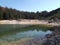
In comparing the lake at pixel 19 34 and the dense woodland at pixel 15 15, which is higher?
the lake at pixel 19 34

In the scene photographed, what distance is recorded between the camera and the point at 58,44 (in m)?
19.6

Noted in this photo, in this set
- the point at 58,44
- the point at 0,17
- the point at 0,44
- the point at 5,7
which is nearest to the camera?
the point at 58,44

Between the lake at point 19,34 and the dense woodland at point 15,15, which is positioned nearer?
the lake at point 19,34

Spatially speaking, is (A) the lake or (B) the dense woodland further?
(B) the dense woodland

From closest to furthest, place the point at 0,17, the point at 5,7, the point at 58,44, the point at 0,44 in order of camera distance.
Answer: the point at 58,44
the point at 0,44
the point at 0,17
the point at 5,7

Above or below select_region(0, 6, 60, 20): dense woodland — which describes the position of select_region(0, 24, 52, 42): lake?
above

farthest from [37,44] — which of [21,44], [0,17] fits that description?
[0,17]

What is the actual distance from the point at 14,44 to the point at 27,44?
1875 mm

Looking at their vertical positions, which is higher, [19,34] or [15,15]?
[19,34]

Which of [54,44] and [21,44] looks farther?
[21,44]

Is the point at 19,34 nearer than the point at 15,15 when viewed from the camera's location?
Yes

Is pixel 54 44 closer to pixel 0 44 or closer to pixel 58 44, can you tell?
pixel 58 44

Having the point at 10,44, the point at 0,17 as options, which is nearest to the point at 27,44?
the point at 10,44

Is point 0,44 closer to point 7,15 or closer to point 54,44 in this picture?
point 54,44
